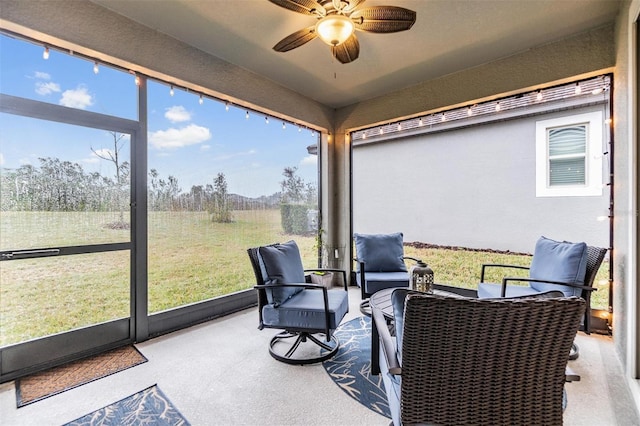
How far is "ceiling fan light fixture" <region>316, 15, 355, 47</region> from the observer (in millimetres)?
2031

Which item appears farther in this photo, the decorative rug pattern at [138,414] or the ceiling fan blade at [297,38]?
the ceiling fan blade at [297,38]

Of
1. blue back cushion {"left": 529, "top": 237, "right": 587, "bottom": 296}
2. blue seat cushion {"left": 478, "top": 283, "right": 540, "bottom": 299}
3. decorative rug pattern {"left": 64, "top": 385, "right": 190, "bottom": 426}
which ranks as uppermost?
blue back cushion {"left": 529, "top": 237, "right": 587, "bottom": 296}

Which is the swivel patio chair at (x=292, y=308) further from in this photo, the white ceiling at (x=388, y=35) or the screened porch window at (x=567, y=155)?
the screened porch window at (x=567, y=155)

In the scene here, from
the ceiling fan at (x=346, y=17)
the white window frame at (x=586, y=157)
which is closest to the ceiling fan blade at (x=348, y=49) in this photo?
the ceiling fan at (x=346, y=17)

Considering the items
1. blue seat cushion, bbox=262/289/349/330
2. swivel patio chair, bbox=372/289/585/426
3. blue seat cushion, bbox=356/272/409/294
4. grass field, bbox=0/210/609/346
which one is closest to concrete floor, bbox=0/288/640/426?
blue seat cushion, bbox=262/289/349/330

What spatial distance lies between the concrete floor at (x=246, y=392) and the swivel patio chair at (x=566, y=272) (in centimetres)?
55

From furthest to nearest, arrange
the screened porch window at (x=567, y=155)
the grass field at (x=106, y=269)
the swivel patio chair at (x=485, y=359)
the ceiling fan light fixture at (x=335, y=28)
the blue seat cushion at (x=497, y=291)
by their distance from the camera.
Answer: the screened porch window at (x=567, y=155)
the blue seat cushion at (x=497, y=291)
the grass field at (x=106, y=269)
the ceiling fan light fixture at (x=335, y=28)
the swivel patio chair at (x=485, y=359)

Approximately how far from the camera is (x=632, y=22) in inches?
83.6

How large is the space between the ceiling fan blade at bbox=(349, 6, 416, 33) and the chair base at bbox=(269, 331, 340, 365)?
2.53 m

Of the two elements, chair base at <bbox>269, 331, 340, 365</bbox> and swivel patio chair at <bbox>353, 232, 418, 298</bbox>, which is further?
swivel patio chair at <bbox>353, 232, 418, 298</bbox>

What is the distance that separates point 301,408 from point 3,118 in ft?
9.80

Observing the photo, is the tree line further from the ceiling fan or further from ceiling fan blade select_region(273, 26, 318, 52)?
the ceiling fan

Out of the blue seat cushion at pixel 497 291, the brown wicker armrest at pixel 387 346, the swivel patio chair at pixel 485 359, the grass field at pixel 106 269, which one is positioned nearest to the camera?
the swivel patio chair at pixel 485 359

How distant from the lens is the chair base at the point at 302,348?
2400 mm
